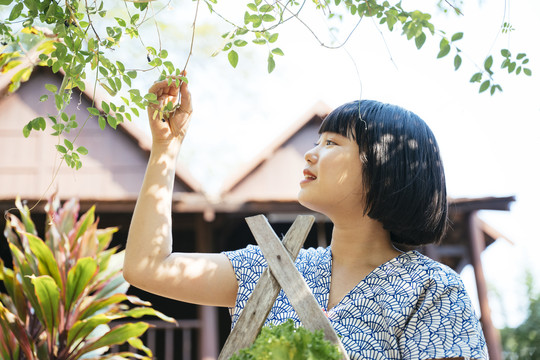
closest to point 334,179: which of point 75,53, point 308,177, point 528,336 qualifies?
point 308,177

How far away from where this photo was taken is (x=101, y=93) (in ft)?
25.6

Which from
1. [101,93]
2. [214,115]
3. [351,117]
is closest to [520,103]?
[351,117]

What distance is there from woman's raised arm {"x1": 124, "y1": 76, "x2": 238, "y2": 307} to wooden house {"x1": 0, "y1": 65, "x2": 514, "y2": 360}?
4.84 m

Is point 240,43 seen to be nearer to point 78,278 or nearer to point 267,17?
point 267,17

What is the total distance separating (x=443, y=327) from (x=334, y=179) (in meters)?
0.47

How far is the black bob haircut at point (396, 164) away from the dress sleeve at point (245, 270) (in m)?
0.34

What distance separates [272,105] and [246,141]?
5.58 ft

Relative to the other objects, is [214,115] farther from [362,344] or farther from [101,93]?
[362,344]

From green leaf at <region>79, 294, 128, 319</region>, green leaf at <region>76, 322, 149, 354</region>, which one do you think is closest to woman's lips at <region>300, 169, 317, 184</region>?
green leaf at <region>76, 322, 149, 354</region>

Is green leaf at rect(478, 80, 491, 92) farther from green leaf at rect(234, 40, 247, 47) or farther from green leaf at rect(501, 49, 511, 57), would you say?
green leaf at rect(234, 40, 247, 47)

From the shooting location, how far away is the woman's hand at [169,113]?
5.72ft

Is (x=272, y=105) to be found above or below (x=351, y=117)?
above

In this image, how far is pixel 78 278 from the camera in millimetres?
4164

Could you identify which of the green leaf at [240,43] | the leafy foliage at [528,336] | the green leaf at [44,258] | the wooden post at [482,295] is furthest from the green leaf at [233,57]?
the leafy foliage at [528,336]
